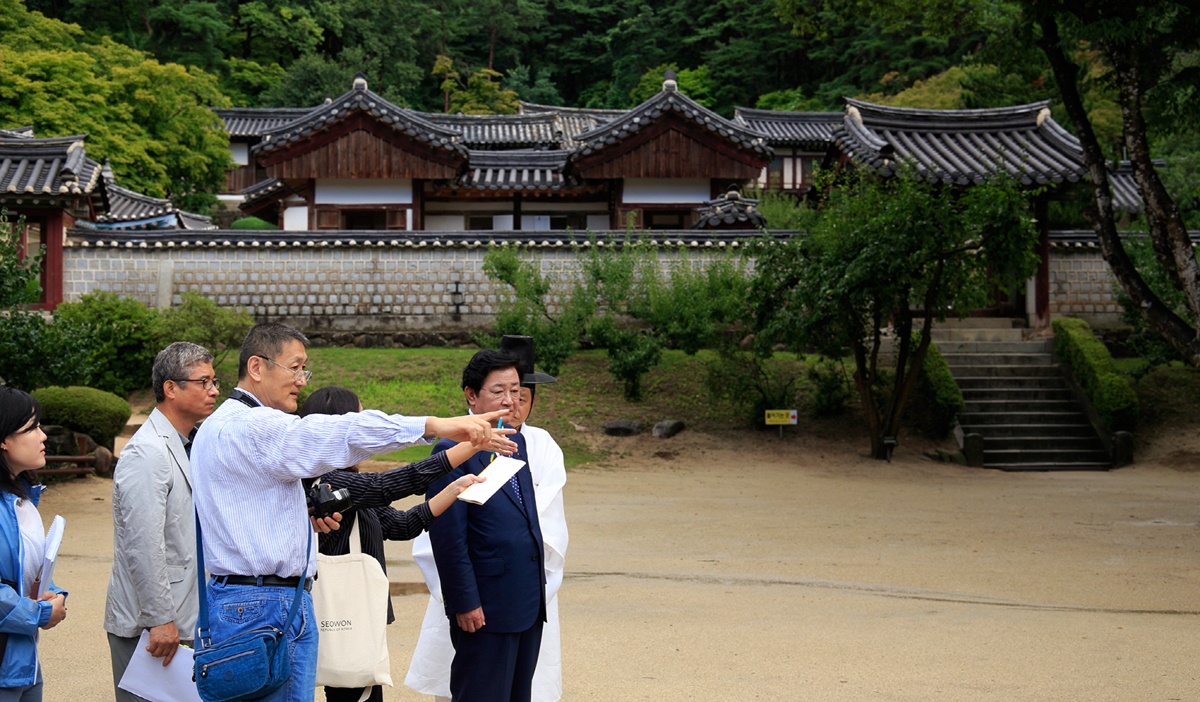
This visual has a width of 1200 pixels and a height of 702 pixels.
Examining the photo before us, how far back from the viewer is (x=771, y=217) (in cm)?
2316

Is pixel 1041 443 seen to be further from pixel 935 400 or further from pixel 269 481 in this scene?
pixel 269 481

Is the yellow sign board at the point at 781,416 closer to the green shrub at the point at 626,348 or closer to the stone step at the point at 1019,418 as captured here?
the green shrub at the point at 626,348

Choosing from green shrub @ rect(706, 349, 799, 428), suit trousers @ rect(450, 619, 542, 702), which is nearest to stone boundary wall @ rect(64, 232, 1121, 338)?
green shrub @ rect(706, 349, 799, 428)

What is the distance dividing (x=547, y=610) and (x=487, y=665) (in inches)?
15.7

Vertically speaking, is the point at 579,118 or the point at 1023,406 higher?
the point at 579,118

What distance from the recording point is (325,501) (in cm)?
362

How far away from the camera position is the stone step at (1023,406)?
55.1 ft

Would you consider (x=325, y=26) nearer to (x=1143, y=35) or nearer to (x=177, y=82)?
(x=177, y=82)

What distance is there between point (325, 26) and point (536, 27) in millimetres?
11731

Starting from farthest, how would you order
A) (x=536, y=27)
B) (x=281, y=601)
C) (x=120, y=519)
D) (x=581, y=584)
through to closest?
(x=536, y=27)
(x=581, y=584)
(x=120, y=519)
(x=281, y=601)

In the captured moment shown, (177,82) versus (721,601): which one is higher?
(177,82)

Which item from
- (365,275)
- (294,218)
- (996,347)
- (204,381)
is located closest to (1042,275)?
(996,347)

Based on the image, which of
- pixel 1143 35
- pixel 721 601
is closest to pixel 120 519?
pixel 721 601

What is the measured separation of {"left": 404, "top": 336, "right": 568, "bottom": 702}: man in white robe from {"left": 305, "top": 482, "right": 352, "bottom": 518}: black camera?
0.64m
